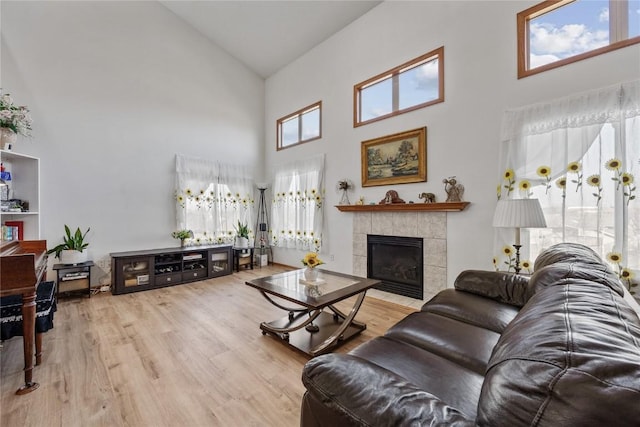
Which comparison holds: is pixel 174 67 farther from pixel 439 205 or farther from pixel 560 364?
pixel 560 364

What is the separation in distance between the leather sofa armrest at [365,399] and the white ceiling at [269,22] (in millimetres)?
4859

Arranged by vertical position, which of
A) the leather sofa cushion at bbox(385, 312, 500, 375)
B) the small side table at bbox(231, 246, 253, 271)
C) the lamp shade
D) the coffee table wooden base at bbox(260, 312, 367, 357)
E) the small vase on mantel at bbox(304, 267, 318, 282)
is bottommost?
the coffee table wooden base at bbox(260, 312, 367, 357)

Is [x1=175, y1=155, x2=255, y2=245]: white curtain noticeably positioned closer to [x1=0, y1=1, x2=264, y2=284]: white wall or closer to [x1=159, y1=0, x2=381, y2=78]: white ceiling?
[x1=0, y1=1, x2=264, y2=284]: white wall

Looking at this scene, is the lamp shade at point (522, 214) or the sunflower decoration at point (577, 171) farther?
the sunflower decoration at point (577, 171)

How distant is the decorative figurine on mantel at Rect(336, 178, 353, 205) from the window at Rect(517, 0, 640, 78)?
250cm

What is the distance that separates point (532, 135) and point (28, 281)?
4346 millimetres

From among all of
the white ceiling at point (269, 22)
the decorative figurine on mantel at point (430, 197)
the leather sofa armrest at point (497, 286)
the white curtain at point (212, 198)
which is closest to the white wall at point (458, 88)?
the decorative figurine on mantel at point (430, 197)

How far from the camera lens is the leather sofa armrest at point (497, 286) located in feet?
6.29

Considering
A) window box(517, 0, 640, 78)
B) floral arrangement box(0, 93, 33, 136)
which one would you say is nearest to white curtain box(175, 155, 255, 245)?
floral arrangement box(0, 93, 33, 136)

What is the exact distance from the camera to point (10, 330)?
6.02 feet

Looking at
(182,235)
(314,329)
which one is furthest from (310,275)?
(182,235)

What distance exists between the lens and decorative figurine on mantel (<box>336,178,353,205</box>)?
4405 mm

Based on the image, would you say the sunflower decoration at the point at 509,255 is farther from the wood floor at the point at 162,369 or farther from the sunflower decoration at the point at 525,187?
the wood floor at the point at 162,369

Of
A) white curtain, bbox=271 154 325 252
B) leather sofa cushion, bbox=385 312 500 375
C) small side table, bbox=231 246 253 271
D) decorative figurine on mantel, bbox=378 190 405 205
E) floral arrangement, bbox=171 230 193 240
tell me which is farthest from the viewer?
small side table, bbox=231 246 253 271
